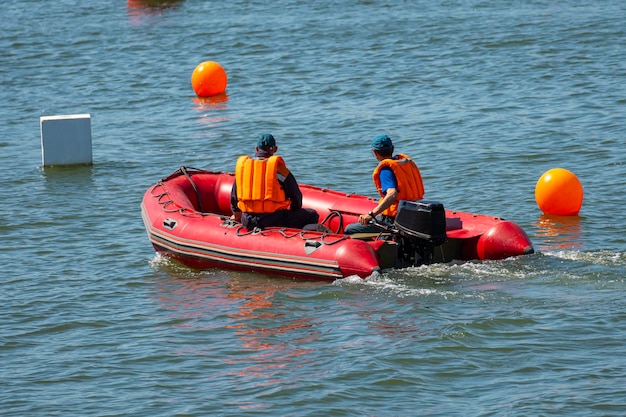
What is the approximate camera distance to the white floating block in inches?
546

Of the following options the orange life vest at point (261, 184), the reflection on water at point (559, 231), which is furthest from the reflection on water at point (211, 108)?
the orange life vest at point (261, 184)

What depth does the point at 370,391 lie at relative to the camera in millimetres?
7039

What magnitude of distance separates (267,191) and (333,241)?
869 millimetres

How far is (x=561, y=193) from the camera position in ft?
35.5

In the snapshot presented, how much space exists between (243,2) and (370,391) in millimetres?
19762

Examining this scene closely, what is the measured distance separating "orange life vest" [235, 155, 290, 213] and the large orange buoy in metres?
2.84

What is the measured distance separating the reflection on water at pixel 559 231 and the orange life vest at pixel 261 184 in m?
2.42

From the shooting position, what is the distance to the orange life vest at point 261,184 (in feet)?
30.8

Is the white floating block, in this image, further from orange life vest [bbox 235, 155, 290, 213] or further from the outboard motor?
the outboard motor

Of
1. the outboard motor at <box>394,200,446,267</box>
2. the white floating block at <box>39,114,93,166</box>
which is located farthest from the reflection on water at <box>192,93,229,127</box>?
the outboard motor at <box>394,200,446,267</box>

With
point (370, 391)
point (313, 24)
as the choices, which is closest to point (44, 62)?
point (313, 24)

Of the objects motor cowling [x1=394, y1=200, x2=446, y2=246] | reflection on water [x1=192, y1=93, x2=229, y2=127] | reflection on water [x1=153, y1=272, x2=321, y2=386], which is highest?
reflection on water [x1=192, y1=93, x2=229, y2=127]

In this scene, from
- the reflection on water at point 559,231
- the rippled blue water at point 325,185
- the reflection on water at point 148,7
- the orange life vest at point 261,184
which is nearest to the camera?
the rippled blue water at point 325,185

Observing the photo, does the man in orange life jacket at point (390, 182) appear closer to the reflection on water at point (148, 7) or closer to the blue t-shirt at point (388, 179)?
the blue t-shirt at point (388, 179)
